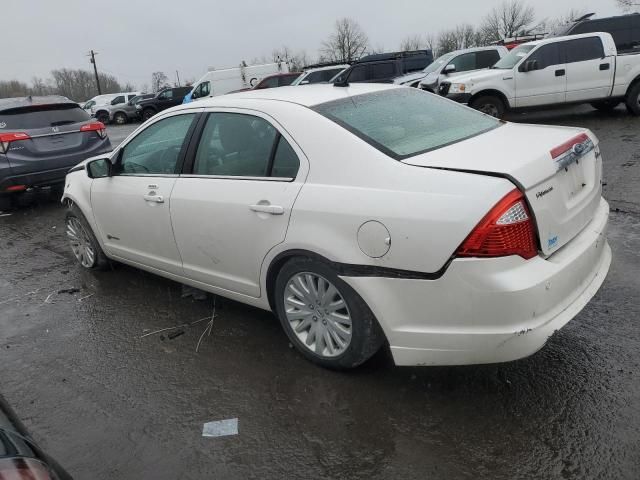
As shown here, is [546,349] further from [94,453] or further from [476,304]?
[94,453]

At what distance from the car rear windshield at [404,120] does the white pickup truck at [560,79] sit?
7.88 metres

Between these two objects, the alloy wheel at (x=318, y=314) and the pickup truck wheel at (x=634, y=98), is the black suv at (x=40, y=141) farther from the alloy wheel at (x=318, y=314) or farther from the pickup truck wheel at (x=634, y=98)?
the pickup truck wheel at (x=634, y=98)

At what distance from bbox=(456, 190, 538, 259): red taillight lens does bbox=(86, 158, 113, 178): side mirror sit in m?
3.13

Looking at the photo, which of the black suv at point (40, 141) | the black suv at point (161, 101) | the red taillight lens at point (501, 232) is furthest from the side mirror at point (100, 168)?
the black suv at point (161, 101)

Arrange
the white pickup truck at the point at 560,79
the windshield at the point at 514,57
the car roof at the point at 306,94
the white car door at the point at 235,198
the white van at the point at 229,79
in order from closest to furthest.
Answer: the white car door at the point at 235,198 < the car roof at the point at 306,94 < the white pickup truck at the point at 560,79 < the windshield at the point at 514,57 < the white van at the point at 229,79

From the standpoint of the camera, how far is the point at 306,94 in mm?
3439

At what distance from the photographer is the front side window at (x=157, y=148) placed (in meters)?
3.83

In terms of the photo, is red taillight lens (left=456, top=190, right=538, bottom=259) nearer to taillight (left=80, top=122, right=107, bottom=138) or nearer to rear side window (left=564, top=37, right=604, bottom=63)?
taillight (left=80, top=122, right=107, bottom=138)

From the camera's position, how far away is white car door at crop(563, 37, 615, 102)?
10641 millimetres

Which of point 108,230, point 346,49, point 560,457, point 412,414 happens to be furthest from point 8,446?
point 346,49

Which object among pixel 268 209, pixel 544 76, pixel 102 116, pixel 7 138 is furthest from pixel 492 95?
pixel 102 116

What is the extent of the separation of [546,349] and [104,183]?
142 inches

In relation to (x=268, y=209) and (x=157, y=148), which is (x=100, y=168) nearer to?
(x=157, y=148)

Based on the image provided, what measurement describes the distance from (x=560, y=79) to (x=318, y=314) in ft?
32.6
